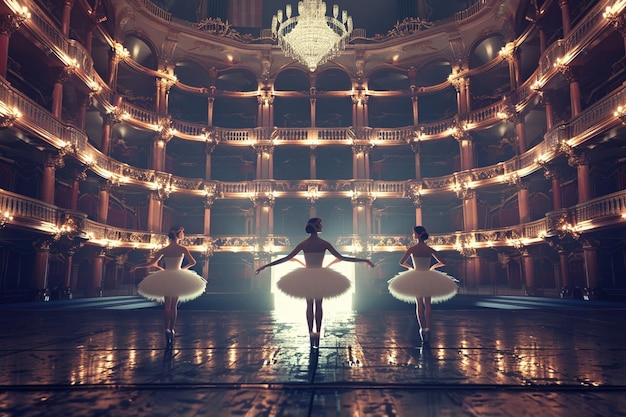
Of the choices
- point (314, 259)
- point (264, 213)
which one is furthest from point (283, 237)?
point (314, 259)

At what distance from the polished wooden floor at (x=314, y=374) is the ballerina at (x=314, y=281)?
0.44 m

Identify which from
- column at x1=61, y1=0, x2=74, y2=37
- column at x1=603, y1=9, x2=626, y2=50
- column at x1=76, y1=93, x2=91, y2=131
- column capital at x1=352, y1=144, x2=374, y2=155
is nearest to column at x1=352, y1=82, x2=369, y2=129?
column capital at x1=352, y1=144, x2=374, y2=155

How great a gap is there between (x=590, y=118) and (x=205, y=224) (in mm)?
20553

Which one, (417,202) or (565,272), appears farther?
(417,202)

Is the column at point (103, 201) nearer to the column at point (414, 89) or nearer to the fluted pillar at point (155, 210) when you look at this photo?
the fluted pillar at point (155, 210)

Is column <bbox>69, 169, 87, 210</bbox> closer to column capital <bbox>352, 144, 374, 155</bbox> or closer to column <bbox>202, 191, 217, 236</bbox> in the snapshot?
column <bbox>202, 191, 217, 236</bbox>

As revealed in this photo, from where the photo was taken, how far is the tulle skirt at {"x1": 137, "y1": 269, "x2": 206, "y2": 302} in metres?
5.37

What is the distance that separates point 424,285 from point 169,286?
3374mm

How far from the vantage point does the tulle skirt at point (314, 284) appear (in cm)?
500

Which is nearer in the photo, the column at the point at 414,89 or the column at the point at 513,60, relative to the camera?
the column at the point at 513,60

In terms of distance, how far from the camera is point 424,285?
5590mm

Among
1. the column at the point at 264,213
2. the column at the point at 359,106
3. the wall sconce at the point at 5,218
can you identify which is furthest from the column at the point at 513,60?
the wall sconce at the point at 5,218

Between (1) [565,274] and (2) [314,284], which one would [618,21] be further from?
(2) [314,284]

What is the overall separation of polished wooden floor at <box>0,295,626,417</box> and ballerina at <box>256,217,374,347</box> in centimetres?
44
